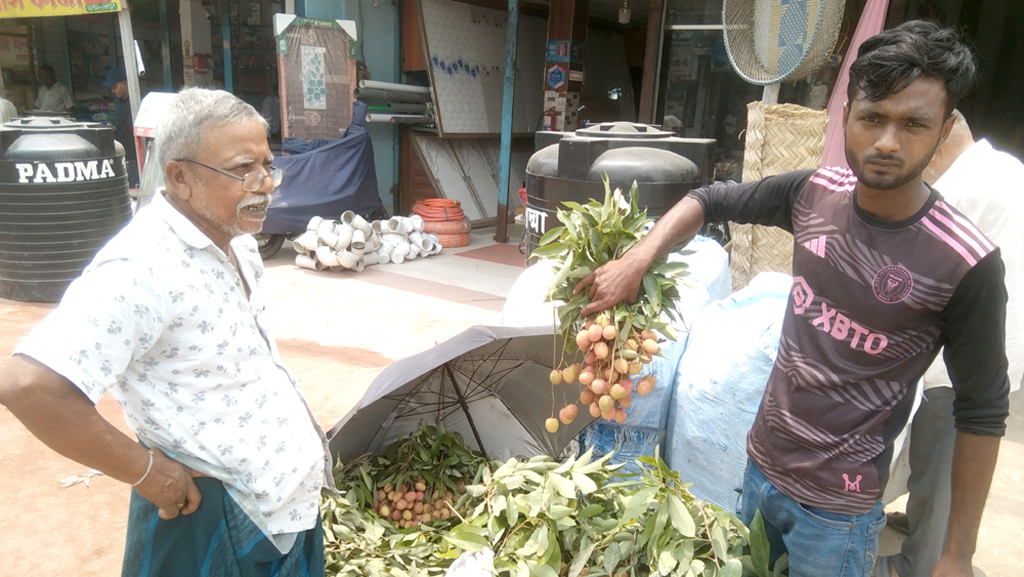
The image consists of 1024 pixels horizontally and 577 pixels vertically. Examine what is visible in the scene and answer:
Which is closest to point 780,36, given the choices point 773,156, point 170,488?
point 773,156

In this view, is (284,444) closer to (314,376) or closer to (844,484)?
(844,484)

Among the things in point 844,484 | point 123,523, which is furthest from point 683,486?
point 123,523

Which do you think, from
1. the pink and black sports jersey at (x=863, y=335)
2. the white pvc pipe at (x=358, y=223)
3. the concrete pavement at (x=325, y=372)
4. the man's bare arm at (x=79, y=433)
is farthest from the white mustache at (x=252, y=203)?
the white pvc pipe at (x=358, y=223)

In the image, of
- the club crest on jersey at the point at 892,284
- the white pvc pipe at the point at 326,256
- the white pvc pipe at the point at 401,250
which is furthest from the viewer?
the white pvc pipe at the point at 401,250

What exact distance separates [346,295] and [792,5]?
412cm

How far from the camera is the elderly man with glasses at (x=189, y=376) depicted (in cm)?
126

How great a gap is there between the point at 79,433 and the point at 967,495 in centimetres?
176

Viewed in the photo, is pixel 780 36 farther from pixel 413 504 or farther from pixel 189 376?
pixel 189 376

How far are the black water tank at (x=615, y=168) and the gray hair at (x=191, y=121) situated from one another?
207 cm

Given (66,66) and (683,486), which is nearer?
(683,486)

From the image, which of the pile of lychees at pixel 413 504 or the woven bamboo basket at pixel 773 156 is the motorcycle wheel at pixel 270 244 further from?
the pile of lychees at pixel 413 504

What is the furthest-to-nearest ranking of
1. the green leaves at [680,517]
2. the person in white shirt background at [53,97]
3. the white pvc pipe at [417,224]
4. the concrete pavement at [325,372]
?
the person in white shirt background at [53,97], the white pvc pipe at [417,224], the concrete pavement at [325,372], the green leaves at [680,517]

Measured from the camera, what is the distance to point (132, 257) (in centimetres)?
133

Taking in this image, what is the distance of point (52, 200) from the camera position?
5.22 m
